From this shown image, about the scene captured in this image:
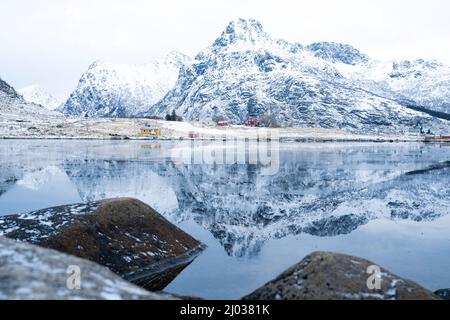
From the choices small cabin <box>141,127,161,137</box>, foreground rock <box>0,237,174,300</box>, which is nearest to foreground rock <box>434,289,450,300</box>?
foreground rock <box>0,237,174,300</box>

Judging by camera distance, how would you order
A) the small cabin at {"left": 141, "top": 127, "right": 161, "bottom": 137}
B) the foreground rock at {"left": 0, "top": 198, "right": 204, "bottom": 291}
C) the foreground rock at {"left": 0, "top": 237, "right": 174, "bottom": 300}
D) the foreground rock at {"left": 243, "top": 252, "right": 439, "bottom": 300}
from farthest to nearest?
the small cabin at {"left": 141, "top": 127, "right": 161, "bottom": 137}, the foreground rock at {"left": 0, "top": 198, "right": 204, "bottom": 291}, the foreground rock at {"left": 243, "top": 252, "right": 439, "bottom": 300}, the foreground rock at {"left": 0, "top": 237, "right": 174, "bottom": 300}

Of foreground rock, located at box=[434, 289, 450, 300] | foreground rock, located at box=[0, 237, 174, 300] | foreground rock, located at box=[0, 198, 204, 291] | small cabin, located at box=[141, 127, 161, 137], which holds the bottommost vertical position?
foreground rock, located at box=[434, 289, 450, 300]

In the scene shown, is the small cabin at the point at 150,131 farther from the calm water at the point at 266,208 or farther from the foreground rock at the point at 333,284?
the foreground rock at the point at 333,284

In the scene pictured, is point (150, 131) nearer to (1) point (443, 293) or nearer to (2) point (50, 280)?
(1) point (443, 293)

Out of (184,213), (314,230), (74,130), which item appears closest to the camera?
(314,230)

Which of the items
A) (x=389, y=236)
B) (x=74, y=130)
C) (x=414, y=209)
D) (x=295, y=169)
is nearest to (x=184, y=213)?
(x=389, y=236)

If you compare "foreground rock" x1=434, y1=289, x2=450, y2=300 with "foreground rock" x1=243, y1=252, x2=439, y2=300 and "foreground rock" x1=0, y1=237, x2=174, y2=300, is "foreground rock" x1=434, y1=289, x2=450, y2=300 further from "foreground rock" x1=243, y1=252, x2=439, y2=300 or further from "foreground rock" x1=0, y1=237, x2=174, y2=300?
"foreground rock" x1=0, y1=237, x2=174, y2=300

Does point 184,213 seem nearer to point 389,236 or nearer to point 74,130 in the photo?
point 389,236
